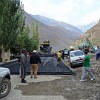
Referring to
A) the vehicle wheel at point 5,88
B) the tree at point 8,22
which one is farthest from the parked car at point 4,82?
the tree at point 8,22

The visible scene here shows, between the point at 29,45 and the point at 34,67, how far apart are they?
56774 mm

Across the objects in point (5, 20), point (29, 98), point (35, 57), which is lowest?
point (29, 98)

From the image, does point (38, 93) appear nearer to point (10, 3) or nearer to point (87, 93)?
point (87, 93)

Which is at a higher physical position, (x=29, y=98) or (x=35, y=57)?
(x=35, y=57)

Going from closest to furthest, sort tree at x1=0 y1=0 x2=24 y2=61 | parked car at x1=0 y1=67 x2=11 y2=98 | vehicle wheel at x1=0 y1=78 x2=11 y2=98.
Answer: parked car at x1=0 y1=67 x2=11 y2=98
vehicle wheel at x1=0 y1=78 x2=11 y2=98
tree at x1=0 y1=0 x2=24 y2=61

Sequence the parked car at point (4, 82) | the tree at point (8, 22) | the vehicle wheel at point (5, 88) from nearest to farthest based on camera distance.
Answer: the parked car at point (4, 82) < the vehicle wheel at point (5, 88) < the tree at point (8, 22)

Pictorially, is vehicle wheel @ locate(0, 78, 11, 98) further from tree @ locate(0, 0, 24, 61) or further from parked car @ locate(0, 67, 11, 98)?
tree @ locate(0, 0, 24, 61)

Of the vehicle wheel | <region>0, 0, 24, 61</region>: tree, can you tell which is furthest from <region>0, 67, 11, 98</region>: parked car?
<region>0, 0, 24, 61</region>: tree

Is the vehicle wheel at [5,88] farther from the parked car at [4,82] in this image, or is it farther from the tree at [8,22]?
the tree at [8,22]

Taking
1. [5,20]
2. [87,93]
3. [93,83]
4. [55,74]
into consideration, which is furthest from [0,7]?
[87,93]

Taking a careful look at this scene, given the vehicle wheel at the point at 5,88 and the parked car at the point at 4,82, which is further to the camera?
the vehicle wheel at the point at 5,88

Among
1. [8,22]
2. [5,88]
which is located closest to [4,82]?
[5,88]

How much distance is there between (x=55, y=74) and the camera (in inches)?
885

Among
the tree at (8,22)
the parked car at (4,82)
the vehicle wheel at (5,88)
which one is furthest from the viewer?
the tree at (8,22)
